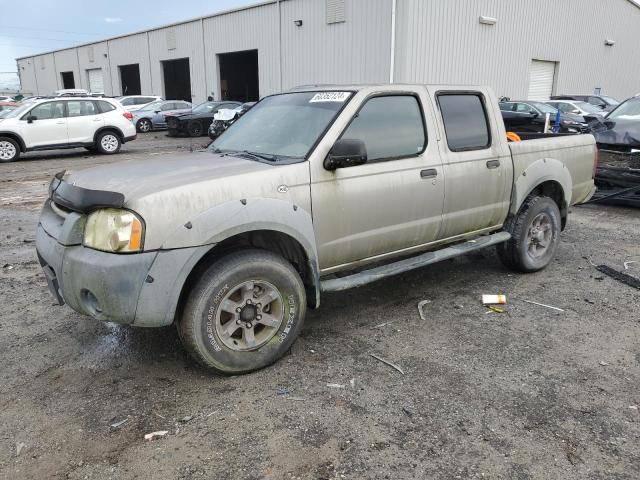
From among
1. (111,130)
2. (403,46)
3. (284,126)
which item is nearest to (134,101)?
(111,130)

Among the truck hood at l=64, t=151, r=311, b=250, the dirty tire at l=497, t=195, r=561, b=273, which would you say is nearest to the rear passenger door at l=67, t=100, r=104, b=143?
the truck hood at l=64, t=151, r=311, b=250

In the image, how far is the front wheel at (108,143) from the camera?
51.8 feet

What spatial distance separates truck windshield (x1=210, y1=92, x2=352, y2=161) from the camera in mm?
3807

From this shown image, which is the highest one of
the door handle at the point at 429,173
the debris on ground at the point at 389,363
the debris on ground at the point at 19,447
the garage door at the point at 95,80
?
the garage door at the point at 95,80

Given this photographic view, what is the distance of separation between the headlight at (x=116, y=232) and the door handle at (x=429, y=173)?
2.19m

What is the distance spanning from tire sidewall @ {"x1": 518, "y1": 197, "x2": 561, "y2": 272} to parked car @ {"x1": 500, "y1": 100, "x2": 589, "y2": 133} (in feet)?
33.2

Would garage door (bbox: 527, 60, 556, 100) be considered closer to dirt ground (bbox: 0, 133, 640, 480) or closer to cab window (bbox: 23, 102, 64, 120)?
cab window (bbox: 23, 102, 64, 120)

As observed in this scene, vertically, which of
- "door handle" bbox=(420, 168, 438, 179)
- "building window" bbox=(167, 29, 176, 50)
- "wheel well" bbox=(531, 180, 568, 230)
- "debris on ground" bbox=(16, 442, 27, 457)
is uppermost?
"building window" bbox=(167, 29, 176, 50)

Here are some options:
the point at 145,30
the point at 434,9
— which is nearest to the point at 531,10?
the point at 434,9

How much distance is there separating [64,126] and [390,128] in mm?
13532

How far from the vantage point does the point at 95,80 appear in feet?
145

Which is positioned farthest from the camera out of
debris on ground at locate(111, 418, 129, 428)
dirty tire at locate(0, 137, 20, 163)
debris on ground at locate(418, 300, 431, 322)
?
dirty tire at locate(0, 137, 20, 163)

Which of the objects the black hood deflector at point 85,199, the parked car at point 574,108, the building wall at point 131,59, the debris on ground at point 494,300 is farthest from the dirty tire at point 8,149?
the building wall at point 131,59

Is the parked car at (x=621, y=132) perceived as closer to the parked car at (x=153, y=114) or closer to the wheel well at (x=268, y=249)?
the wheel well at (x=268, y=249)
